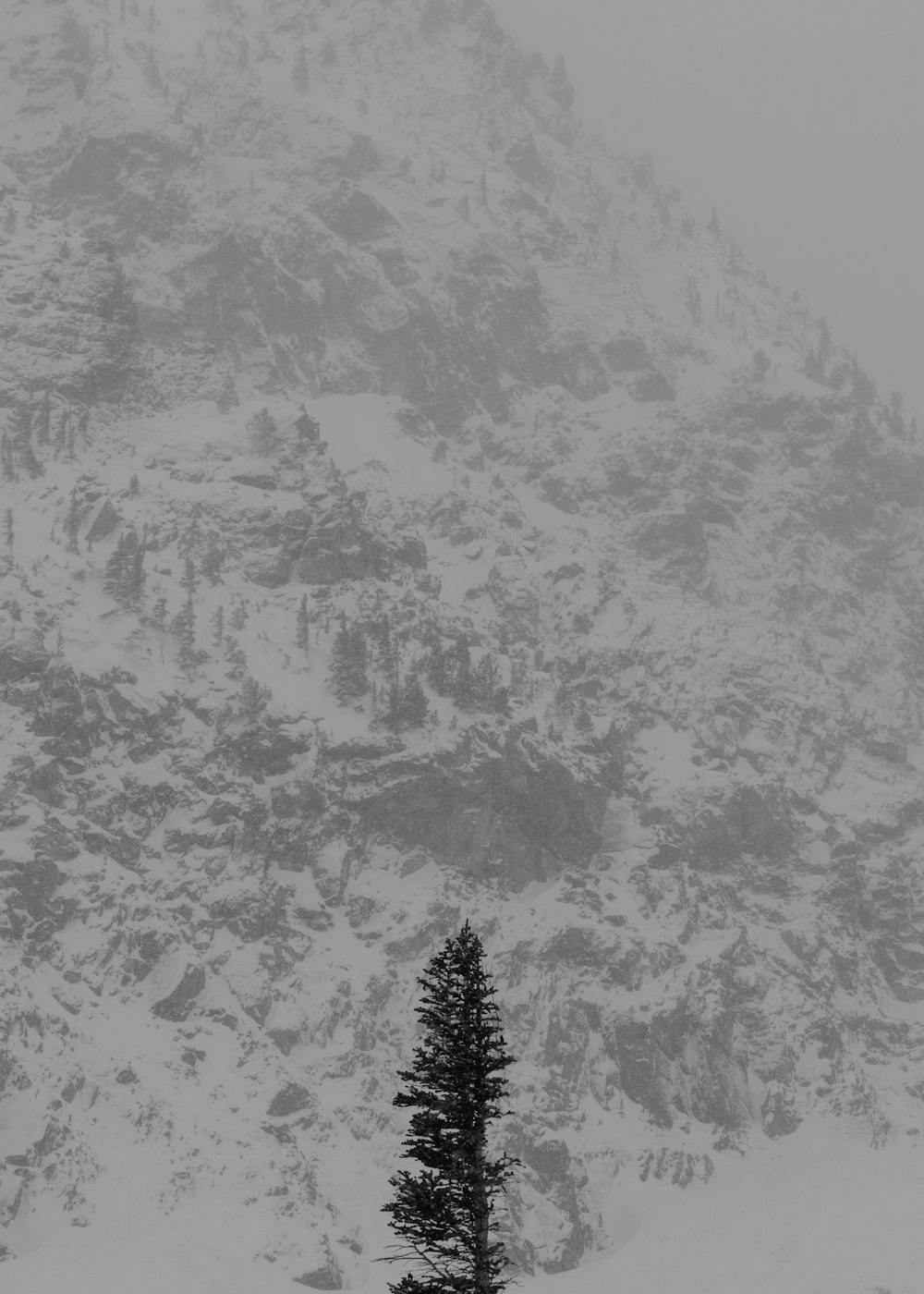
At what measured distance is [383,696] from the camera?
4348 inches

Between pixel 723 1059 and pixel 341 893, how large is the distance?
29.3 m

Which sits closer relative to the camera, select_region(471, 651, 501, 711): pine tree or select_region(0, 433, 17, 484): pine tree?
select_region(471, 651, 501, 711): pine tree

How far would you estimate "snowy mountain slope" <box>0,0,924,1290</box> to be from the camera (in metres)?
91.1

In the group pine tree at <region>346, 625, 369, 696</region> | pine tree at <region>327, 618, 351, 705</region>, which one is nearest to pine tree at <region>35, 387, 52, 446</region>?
pine tree at <region>327, 618, 351, 705</region>

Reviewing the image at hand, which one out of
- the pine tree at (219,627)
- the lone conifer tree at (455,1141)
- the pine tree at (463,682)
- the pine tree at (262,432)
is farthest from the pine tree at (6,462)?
the lone conifer tree at (455,1141)

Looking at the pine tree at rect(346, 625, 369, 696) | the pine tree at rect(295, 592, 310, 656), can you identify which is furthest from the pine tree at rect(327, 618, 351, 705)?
the pine tree at rect(295, 592, 310, 656)

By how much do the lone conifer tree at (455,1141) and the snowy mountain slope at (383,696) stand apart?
205 feet

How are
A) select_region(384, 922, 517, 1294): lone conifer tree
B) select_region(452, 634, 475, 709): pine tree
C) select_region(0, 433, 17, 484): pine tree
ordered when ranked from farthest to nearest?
select_region(0, 433, 17, 484): pine tree
select_region(452, 634, 475, 709): pine tree
select_region(384, 922, 517, 1294): lone conifer tree

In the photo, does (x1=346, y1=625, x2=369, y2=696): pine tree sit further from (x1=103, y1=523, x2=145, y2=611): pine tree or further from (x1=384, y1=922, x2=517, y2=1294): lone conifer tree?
(x1=384, y1=922, x2=517, y2=1294): lone conifer tree

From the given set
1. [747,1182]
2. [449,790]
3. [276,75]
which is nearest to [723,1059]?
[747,1182]

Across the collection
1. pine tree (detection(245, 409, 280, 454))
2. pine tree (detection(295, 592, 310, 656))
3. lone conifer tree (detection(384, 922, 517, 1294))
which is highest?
pine tree (detection(245, 409, 280, 454))

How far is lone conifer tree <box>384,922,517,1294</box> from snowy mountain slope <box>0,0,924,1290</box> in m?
62.4

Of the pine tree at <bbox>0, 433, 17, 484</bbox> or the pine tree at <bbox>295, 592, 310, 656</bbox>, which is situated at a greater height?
the pine tree at <bbox>0, 433, 17, 484</bbox>

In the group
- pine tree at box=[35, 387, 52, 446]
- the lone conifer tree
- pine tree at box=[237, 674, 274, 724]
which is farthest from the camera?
pine tree at box=[35, 387, 52, 446]
